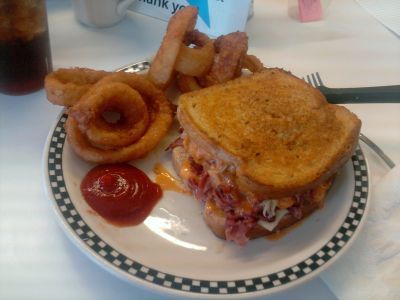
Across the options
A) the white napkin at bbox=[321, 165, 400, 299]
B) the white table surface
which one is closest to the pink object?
the white table surface

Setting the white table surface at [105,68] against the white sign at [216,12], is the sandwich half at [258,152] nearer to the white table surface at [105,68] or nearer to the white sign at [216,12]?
the white table surface at [105,68]

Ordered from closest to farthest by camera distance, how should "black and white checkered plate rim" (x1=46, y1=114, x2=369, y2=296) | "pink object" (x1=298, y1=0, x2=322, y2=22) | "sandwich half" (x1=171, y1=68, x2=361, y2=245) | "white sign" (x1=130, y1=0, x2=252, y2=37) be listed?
"black and white checkered plate rim" (x1=46, y1=114, x2=369, y2=296) < "sandwich half" (x1=171, y1=68, x2=361, y2=245) < "white sign" (x1=130, y1=0, x2=252, y2=37) < "pink object" (x1=298, y1=0, x2=322, y2=22)

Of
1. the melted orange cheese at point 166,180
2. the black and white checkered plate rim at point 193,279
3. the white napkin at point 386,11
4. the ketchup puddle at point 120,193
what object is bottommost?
the melted orange cheese at point 166,180

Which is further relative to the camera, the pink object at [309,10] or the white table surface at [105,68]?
the pink object at [309,10]

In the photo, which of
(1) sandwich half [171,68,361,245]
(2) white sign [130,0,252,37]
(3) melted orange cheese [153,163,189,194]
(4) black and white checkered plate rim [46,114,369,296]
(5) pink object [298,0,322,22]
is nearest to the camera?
(4) black and white checkered plate rim [46,114,369,296]

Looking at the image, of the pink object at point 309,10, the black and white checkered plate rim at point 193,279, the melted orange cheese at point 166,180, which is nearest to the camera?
the black and white checkered plate rim at point 193,279

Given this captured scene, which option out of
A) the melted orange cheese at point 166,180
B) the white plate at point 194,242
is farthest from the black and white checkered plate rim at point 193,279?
the melted orange cheese at point 166,180

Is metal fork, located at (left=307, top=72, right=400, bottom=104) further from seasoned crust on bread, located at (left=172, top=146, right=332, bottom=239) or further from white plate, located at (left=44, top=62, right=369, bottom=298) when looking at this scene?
seasoned crust on bread, located at (left=172, top=146, right=332, bottom=239)
